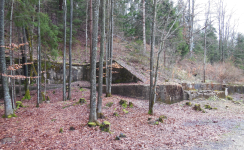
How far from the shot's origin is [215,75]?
1711 cm

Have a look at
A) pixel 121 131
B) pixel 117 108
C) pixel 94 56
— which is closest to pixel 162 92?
pixel 117 108

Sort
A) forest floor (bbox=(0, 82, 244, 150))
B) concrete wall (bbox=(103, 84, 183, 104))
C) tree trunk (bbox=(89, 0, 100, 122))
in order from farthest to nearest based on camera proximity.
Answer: concrete wall (bbox=(103, 84, 183, 104)) → tree trunk (bbox=(89, 0, 100, 122)) → forest floor (bbox=(0, 82, 244, 150))

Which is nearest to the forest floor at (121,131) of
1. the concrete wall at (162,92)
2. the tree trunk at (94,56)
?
the tree trunk at (94,56)

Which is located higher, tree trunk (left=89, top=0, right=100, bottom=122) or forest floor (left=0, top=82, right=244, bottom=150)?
tree trunk (left=89, top=0, right=100, bottom=122)

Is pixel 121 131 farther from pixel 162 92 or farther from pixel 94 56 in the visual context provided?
pixel 162 92

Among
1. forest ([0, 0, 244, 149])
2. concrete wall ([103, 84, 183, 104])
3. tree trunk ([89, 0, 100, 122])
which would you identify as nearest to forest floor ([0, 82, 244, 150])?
forest ([0, 0, 244, 149])

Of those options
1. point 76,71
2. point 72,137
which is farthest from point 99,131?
point 76,71

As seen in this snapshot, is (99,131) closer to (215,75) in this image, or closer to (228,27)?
(215,75)

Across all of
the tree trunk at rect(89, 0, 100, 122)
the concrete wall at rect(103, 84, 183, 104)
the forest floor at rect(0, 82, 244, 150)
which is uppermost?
the tree trunk at rect(89, 0, 100, 122)

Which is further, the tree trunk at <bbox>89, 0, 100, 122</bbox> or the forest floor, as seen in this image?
the tree trunk at <bbox>89, 0, 100, 122</bbox>

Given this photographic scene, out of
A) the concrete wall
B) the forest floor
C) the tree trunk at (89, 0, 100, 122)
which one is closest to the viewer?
the forest floor

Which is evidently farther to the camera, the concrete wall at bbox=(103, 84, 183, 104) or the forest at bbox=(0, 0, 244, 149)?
the concrete wall at bbox=(103, 84, 183, 104)

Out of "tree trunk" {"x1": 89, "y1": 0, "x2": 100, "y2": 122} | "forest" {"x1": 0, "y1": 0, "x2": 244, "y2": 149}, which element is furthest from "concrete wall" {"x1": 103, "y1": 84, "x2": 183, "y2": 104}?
"tree trunk" {"x1": 89, "y1": 0, "x2": 100, "y2": 122}

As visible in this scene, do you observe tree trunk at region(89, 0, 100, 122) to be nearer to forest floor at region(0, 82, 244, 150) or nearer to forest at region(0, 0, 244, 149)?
forest at region(0, 0, 244, 149)
